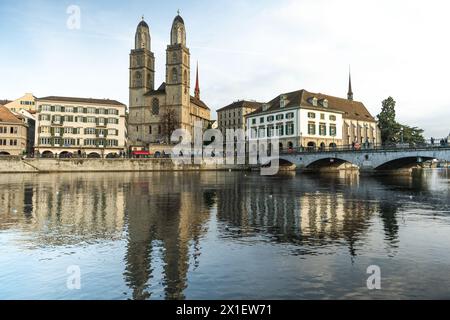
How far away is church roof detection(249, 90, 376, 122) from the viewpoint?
95312mm

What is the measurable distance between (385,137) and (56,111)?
90.6 metres

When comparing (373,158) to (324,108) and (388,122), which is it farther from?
(388,122)

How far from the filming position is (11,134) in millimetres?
94875

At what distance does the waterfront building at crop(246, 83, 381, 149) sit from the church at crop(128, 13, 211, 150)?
2698 centimetres

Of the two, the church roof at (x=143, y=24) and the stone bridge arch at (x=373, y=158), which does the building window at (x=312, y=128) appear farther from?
the church roof at (x=143, y=24)

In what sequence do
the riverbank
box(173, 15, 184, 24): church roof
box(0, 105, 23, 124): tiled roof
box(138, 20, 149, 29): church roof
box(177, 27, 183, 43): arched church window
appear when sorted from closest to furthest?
the riverbank
box(0, 105, 23, 124): tiled roof
box(177, 27, 183, 43): arched church window
box(173, 15, 184, 24): church roof
box(138, 20, 149, 29): church roof

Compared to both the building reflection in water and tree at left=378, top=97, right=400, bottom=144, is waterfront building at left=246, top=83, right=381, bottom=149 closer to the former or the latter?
tree at left=378, top=97, right=400, bottom=144

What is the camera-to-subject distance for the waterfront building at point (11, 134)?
94000 mm

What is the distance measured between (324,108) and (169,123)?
4703 cm

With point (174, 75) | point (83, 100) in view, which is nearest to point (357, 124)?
point (174, 75)

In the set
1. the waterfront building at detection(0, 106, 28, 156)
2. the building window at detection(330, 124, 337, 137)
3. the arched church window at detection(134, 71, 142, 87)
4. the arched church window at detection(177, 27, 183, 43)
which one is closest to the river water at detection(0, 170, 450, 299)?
the building window at detection(330, 124, 337, 137)

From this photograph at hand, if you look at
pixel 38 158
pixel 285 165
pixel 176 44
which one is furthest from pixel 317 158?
pixel 176 44

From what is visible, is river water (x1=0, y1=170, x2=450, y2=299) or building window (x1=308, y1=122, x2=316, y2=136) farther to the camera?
building window (x1=308, y1=122, x2=316, y2=136)
